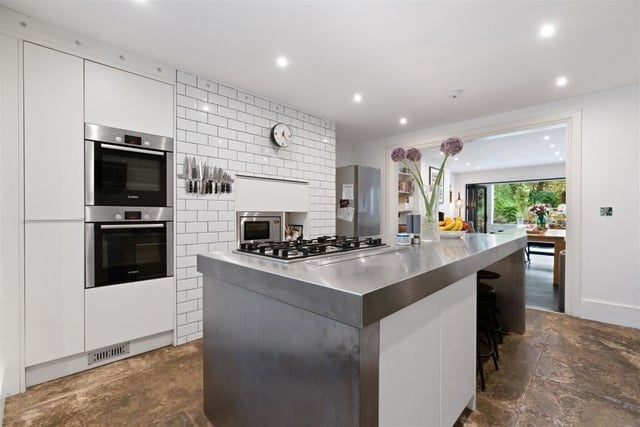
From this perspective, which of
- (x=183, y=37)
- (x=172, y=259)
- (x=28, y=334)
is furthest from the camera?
(x=172, y=259)

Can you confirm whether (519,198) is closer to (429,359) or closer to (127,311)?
(429,359)

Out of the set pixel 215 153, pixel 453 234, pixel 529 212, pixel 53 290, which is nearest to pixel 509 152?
pixel 529 212

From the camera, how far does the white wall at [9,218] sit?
181 centimetres

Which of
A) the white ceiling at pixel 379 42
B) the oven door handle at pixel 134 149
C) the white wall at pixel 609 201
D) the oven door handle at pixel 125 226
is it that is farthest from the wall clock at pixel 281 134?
the white wall at pixel 609 201

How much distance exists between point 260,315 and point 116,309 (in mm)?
1814

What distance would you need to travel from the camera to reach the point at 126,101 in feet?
7.59

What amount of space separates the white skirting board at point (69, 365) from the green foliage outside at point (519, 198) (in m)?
10.8

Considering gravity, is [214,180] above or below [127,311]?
above

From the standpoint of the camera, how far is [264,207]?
3.29 meters

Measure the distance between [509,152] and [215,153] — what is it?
6181 mm

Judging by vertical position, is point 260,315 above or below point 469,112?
below

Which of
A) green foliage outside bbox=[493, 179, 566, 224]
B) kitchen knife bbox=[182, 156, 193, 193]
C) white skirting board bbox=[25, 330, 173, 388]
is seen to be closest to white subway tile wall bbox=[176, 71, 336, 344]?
kitchen knife bbox=[182, 156, 193, 193]

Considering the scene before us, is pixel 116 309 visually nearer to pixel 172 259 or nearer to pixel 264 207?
pixel 172 259

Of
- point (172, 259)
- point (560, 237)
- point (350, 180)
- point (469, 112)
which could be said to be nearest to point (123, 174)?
point (172, 259)
